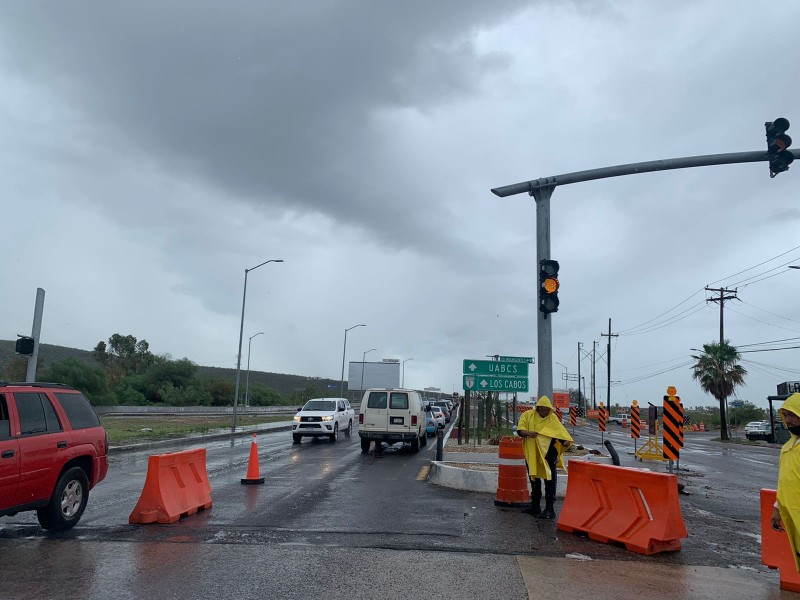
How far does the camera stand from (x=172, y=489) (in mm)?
9219

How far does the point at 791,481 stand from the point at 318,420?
2269 cm

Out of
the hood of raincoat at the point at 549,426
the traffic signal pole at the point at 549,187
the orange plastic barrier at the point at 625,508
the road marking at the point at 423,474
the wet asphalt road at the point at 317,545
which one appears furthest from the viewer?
the road marking at the point at 423,474

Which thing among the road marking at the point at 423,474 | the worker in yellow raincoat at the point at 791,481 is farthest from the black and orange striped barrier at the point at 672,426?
the worker in yellow raincoat at the point at 791,481

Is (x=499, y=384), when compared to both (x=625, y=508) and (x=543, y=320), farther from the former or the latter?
(x=625, y=508)

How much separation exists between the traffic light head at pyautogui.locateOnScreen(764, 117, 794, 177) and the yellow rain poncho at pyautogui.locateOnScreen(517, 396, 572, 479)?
5.84 meters

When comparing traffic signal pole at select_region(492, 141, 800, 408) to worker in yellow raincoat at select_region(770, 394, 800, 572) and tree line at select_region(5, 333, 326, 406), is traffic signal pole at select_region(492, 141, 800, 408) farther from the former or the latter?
tree line at select_region(5, 333, 326, 406)

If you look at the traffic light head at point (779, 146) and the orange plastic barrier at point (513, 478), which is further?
the traffic light head at point (779, 146)

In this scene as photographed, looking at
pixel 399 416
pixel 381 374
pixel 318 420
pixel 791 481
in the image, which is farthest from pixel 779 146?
pixel 381 374

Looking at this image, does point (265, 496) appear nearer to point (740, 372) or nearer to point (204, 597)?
point (204, 597)

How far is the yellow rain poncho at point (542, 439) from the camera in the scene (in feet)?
30.7

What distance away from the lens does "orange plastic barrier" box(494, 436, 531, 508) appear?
34.3 ft

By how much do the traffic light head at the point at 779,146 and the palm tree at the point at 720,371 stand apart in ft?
142

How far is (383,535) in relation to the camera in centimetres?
828

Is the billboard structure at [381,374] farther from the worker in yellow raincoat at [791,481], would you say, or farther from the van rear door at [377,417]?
the worker in yellow raincoat at [791,481]
